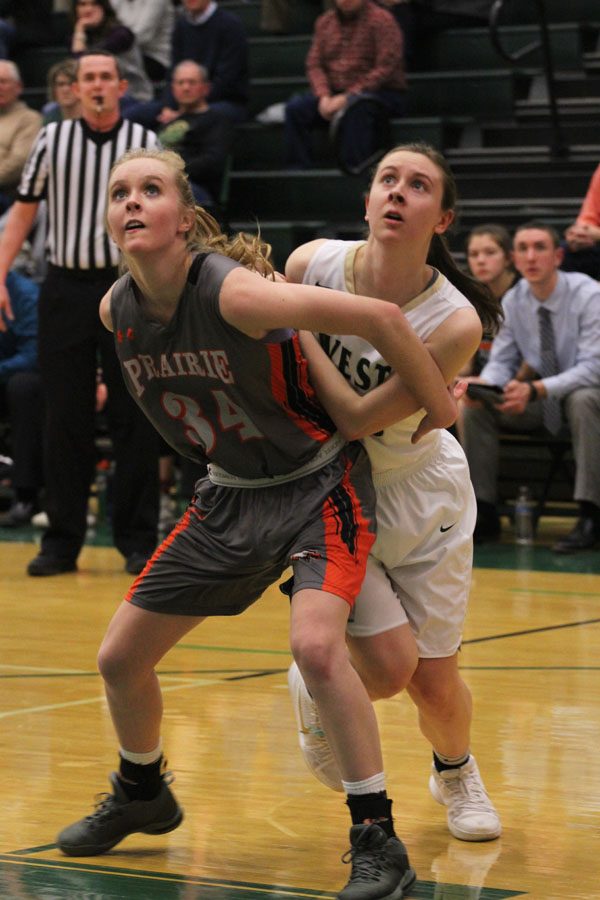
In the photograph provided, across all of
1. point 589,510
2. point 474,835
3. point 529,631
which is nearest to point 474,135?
point 589,510

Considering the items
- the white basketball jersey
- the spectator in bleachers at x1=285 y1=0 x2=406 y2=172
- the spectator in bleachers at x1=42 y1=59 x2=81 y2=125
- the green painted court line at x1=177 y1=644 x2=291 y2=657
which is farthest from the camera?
the spectator in bleachers at x1=285 y1=0 x2=406 y2=172

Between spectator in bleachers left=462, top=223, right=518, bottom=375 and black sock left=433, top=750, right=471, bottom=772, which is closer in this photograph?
black sock left=433, top=750, right=471, bottom=772

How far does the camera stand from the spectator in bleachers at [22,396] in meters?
8.53

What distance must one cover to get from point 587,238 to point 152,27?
4.60 m

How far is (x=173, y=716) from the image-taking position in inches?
171

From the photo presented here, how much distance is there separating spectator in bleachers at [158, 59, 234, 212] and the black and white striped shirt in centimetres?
303

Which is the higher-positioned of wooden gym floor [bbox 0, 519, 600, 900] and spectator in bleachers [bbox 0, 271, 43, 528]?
wooden gym floor [bbox 0, 519, 600, 900]

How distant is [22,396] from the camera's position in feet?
27.9

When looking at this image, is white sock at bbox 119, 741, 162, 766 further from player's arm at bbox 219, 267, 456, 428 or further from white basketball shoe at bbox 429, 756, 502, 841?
player's arm at bbox 219, 267, 456, 428

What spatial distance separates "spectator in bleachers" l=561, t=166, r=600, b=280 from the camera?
26.9ft

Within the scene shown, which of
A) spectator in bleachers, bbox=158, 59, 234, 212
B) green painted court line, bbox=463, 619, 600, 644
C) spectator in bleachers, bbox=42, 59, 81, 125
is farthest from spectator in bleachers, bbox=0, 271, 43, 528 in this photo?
green painted court line, bbox=463, 619, 600, 644

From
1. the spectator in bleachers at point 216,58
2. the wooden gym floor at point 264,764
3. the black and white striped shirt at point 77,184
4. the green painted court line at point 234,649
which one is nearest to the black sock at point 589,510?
the wooden gym floor at point 264,764

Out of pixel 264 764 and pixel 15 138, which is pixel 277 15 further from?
pixel 264 764

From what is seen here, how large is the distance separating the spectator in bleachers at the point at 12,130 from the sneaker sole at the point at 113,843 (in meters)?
7.48
